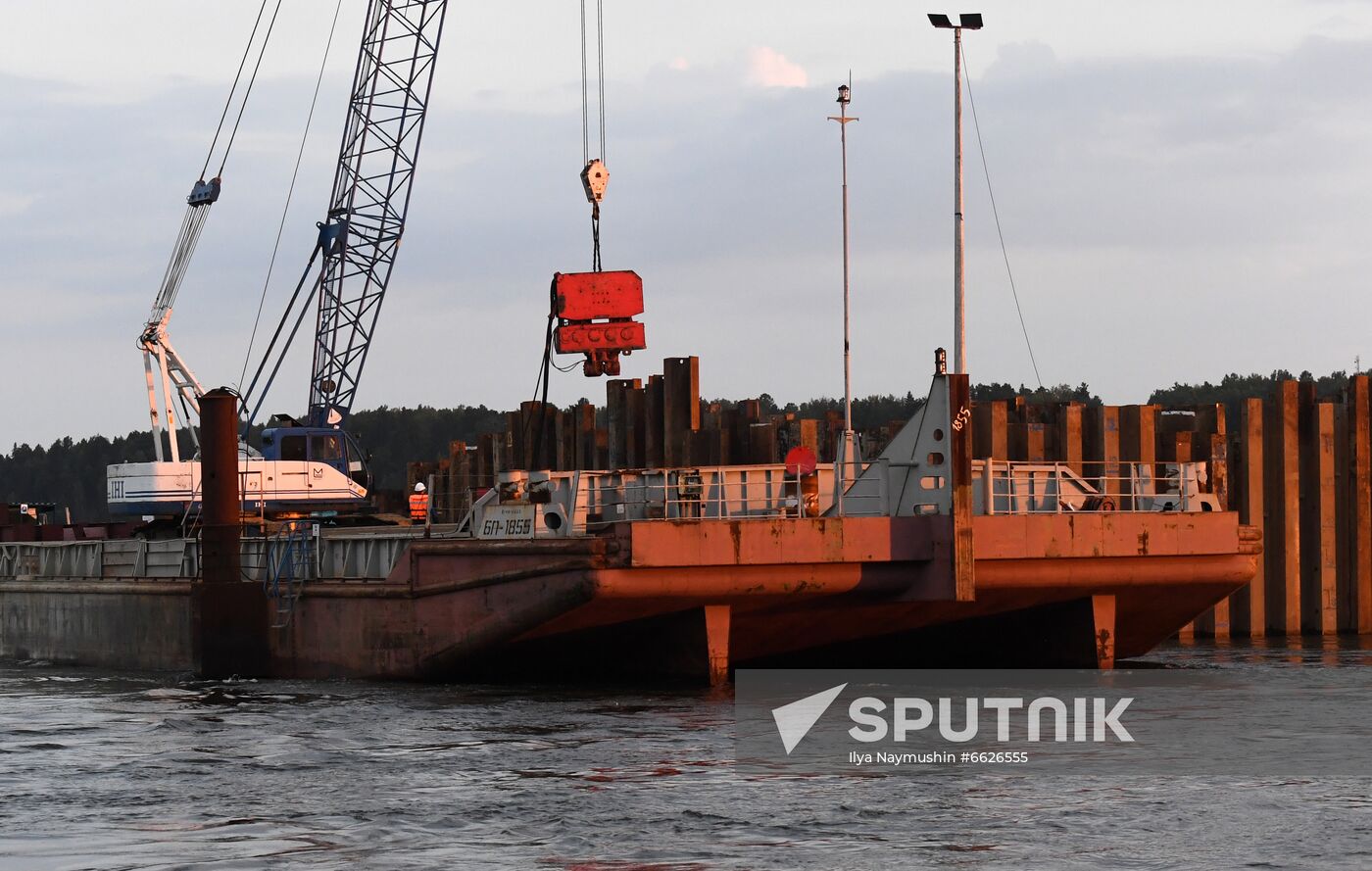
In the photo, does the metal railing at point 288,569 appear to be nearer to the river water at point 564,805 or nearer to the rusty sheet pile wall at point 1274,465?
the rusty sheet pile wall at point 1274,465

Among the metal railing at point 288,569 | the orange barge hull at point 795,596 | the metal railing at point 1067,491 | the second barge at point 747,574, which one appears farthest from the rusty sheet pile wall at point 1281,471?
the metal railing at point 288,569

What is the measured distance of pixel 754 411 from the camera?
41156 millimetres

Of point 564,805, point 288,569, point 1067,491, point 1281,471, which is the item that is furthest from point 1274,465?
point 564,805

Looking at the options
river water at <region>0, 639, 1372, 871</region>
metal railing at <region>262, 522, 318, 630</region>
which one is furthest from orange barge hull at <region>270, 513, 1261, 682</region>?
metal railing at <region>262, 522, 318, 630</region>

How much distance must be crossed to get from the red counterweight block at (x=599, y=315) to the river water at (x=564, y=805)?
36.9ft

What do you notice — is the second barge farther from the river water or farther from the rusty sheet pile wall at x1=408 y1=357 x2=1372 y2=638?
the rusty sheet pile wall at x1=408 y1=357 x2=1372 y2=638

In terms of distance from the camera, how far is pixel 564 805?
63.2ft

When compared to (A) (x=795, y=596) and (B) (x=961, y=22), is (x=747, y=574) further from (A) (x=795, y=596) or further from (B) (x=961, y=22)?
(B) (x=961, y=22)

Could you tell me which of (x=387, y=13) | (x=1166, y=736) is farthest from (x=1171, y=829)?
(x=387, y=13)

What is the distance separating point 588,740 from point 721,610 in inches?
176

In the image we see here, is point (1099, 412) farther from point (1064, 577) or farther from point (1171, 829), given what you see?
point (1171, 829)

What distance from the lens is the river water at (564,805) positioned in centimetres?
1686

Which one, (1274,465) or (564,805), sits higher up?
(1274,465)

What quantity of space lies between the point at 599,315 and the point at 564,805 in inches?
720
